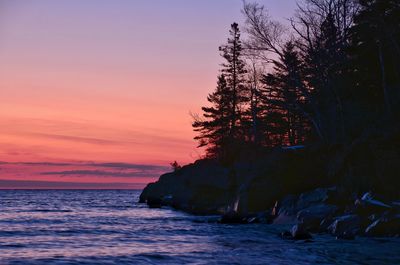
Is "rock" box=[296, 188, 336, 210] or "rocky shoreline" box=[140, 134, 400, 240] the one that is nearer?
"rocky shoreline" box=[140, 134, 400, 240]

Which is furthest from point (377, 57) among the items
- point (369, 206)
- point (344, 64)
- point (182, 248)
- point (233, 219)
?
point (182, 248)

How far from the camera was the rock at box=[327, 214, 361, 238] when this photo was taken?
2023cm

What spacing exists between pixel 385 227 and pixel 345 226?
1.87 metres

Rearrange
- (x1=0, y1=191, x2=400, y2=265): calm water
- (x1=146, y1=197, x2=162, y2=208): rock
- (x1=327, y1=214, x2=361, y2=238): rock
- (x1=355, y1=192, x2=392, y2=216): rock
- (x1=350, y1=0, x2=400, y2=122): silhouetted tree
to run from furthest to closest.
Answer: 1. (x1=146, y1=197, x2=162, y2=208): rock
2. (x1=350, y1=0, x2=400, y2=122): silhouetted tree
3. (x1=355, y1=192, x2=392, y2=216): rock
4. (x1=327, y1=214, x2=361, y2=238): rock
5. (x1=0, y1=191, x2=400, y2=265): calm water

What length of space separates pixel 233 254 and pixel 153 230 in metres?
10.3

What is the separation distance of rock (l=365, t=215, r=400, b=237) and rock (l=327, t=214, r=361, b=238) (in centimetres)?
64

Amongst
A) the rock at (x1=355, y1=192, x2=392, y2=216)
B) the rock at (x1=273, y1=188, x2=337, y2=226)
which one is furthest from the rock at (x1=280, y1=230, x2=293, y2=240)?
the rock at (x1=355, y1=192, x2=392, y2=216)

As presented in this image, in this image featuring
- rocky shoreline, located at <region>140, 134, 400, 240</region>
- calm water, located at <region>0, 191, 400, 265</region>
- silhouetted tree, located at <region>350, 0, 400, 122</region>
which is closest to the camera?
calm water, located at <region>0, 191, 400, 265</region>

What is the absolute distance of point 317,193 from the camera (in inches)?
1060

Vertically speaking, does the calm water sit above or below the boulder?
below

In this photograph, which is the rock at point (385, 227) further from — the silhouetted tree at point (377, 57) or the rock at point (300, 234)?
the silhouetted tree at point (377, 57)

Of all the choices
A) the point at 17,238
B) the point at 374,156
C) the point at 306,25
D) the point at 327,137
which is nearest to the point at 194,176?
the point at 327,137

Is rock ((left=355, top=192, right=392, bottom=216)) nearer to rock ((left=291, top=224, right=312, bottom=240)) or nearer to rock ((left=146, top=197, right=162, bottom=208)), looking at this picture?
rock ((left=291, top=224, right=312, bottom=240))

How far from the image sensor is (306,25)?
32.8 m
